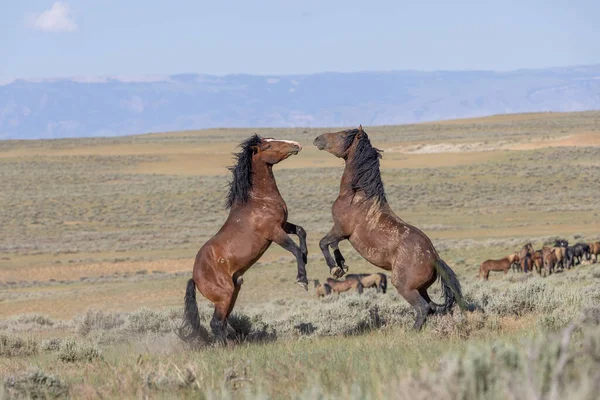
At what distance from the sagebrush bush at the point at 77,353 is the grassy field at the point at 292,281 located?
2 centimetres

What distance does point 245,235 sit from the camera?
9.11 m

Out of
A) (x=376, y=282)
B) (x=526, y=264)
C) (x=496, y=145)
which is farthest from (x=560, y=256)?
(x=496, y=145)

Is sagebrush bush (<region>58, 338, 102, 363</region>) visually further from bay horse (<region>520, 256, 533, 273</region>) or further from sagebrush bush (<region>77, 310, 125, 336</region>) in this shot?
bay horse (<region>520, 256, 533, 273</region>)

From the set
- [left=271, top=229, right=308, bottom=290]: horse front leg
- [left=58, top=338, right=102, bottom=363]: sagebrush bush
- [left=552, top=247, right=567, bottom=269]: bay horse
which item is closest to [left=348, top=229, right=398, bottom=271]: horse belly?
[left=271, top=229, right=308, bottom=290]: horse front leg

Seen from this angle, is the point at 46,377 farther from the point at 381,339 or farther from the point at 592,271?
the point at 592,271

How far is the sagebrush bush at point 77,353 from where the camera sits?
28.3ft

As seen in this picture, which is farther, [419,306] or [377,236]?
[377,236]

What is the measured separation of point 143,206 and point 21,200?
8.63 metres

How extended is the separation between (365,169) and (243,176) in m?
1.34

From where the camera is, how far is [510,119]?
122 m

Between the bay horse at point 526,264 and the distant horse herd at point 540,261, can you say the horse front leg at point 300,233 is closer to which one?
the distant horse herd at point 540,261

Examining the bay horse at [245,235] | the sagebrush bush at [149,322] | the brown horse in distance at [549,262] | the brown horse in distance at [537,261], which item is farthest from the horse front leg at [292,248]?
the brown horse in distance at [537,261]

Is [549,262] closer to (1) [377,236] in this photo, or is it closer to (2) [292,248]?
(1) [377,236]

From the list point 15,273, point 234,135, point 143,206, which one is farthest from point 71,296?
point 234,135
